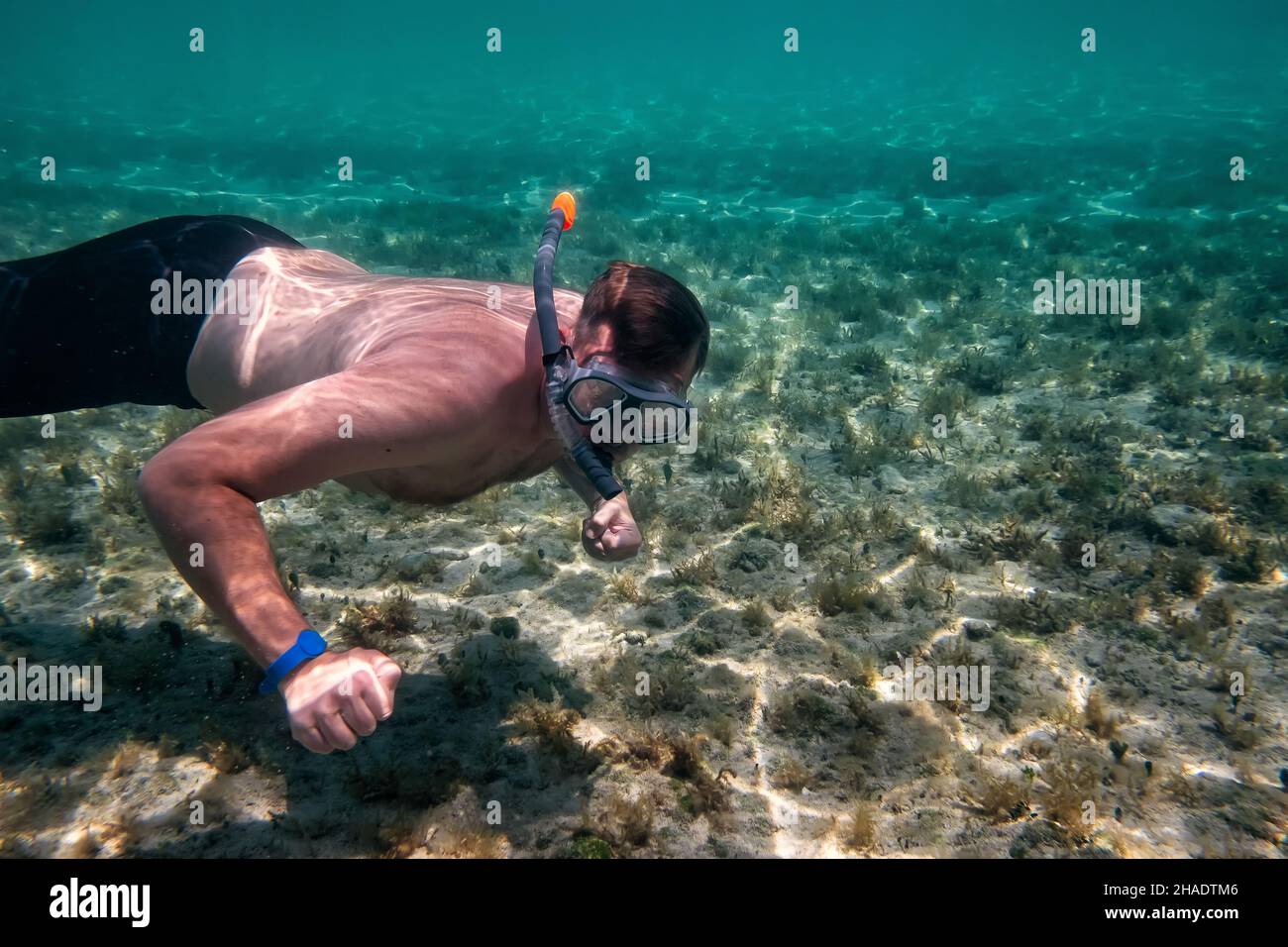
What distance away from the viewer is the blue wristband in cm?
176

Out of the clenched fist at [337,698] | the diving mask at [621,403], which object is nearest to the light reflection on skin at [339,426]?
the clenched fist at [337,698]

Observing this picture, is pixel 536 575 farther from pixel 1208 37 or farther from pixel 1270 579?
pixel 1208 37

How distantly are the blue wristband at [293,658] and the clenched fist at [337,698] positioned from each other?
24 millimetres

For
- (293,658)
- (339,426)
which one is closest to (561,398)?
(339,426)

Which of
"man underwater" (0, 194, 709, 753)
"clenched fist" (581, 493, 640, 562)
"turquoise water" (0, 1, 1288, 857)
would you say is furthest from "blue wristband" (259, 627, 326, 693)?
"turquoise water" (0, 1, 1288, 857)

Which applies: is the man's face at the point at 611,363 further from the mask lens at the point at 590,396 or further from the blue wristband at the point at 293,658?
the blue wristband at the point at 293,658

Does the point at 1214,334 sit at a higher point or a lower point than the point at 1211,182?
lower

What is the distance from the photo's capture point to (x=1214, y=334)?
390 inches

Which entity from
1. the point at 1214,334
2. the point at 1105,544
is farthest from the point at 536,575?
the point at 1214,334

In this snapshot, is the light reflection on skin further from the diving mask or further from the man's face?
the diving mask

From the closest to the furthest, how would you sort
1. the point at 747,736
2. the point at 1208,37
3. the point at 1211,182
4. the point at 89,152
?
1. the point at 747,736
2. the point at 1211,182
3. the point at 89,152
4. the point at 1208,37

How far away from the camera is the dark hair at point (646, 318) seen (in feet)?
8.95

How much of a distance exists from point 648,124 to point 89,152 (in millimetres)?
24264

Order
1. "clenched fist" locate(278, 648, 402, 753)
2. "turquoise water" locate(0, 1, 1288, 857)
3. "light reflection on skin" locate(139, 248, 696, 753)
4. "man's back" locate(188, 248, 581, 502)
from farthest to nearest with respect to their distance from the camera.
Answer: "turquoise water" locate(0, 1, 1288, 857) → "man's back" locate(188, 248, 581, 502) → "light reflection on skin" locate(139, 248, 696, 753) → "clenched fist" locate(278, 648, 402, 753)
